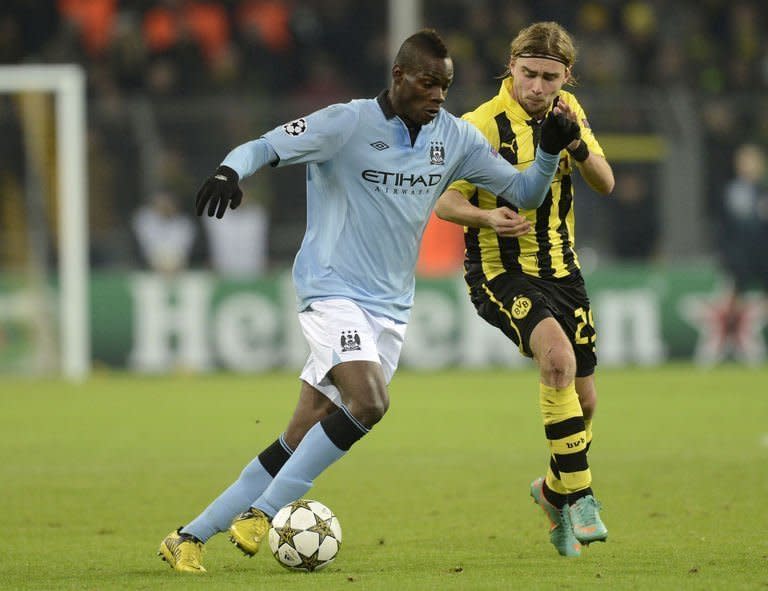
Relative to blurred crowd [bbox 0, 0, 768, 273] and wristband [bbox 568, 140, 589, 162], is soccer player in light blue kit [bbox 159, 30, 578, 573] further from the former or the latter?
blurred crowd [bbox 0, 0, 768, 273]

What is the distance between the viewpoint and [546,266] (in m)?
7.15

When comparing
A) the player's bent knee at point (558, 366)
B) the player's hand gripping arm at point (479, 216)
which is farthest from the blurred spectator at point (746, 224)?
the player's bent knee at point (558, 366)

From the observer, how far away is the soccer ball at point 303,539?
629 cm

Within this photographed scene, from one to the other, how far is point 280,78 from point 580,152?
14120 mm

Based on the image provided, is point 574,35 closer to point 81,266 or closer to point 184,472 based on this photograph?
point 81,266

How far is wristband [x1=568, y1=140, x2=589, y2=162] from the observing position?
6.71 m

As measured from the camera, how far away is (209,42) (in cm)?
2016

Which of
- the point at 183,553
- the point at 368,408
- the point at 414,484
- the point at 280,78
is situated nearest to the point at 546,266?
the point at 368,408

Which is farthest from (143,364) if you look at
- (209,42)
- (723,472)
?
(723,472)

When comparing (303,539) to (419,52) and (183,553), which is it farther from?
(419,52)

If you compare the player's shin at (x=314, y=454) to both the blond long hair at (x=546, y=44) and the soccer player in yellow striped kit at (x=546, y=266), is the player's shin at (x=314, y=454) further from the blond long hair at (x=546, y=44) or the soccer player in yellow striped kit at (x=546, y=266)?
the blond long hair at (x=546, y=44)

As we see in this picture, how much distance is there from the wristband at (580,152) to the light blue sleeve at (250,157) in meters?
1.34

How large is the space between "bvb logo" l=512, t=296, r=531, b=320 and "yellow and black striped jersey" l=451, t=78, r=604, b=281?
209 mm

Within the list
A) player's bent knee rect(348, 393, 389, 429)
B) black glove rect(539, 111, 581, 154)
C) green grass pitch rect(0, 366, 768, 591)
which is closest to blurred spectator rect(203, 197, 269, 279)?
green grass pitch rect(0, 366, 768, 591)
